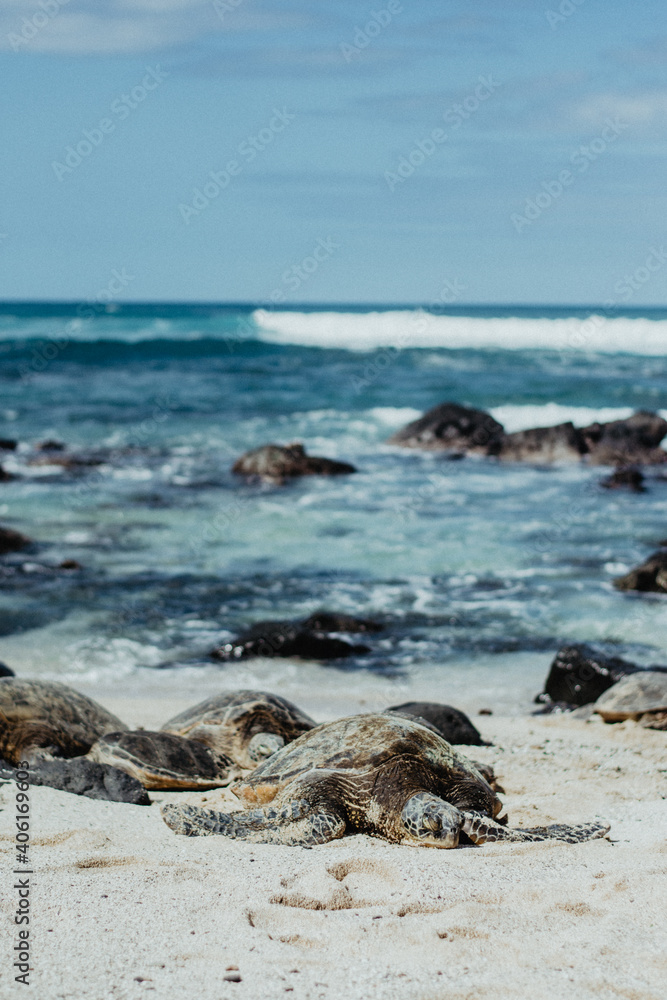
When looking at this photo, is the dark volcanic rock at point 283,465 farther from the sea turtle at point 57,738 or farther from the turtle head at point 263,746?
the turtle head at point 263,746

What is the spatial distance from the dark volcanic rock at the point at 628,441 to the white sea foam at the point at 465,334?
31810mm

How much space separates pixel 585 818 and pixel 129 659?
517 cm

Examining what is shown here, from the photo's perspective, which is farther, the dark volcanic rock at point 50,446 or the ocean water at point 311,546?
the dark volcanic rock at point 50,446

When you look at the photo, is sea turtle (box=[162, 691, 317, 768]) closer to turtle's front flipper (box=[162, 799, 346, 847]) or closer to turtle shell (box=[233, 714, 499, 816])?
turtle shell (box=[233, 714, 499, 816])

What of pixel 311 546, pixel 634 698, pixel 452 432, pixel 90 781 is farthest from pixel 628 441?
pixel 90 781

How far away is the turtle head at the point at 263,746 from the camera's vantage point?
5.91m

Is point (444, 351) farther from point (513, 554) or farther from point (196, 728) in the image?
point (196, 728)

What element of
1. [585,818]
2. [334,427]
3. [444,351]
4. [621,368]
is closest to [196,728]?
[585,818]

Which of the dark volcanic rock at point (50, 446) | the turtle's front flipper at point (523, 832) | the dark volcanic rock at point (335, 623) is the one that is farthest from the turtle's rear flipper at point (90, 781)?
the dark volcanic rock at point (50, 446)

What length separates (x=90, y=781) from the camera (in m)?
5.32

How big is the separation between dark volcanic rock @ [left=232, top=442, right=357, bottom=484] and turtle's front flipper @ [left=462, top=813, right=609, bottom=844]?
14112 mm

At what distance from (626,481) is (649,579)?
7.46m

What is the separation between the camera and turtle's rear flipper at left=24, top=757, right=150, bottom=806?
526 cm

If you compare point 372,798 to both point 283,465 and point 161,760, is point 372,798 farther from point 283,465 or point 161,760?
point 283,465
